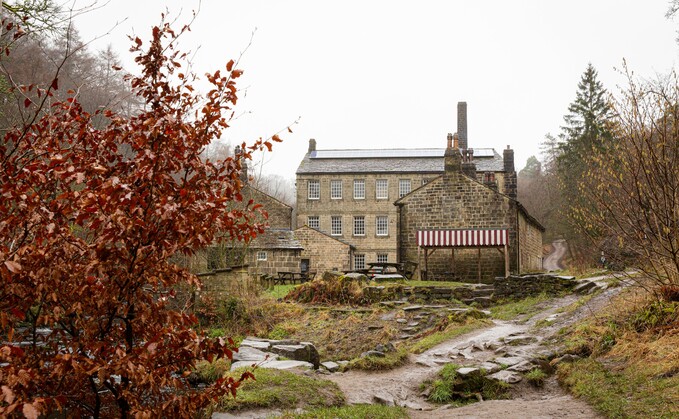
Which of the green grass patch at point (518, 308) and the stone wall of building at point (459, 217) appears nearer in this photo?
the green grass patch at point (518, 308)

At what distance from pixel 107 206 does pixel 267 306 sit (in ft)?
43.8

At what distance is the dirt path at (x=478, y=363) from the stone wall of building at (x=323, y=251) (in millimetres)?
21291

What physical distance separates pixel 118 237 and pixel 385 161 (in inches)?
1872

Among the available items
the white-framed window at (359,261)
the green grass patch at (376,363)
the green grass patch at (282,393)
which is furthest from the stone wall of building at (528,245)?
the green grass patch at (282,393)

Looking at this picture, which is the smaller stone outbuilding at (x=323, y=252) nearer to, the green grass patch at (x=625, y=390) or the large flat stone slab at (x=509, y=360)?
the large flat stone slab at (x=509, y=360)

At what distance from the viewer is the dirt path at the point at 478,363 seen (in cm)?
786

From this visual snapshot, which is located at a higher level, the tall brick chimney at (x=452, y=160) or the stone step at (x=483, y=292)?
the tall brick chimney at (x=452, y=160)

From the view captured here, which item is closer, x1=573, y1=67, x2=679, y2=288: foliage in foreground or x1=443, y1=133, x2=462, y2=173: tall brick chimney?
x1=573, y1=67, x2=679, y2=288: foliage in foreground

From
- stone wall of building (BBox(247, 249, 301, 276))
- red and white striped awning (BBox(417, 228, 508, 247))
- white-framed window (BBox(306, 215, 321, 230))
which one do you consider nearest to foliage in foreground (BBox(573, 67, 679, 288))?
red and white striped awning (BBox(417, 228, 508, 247))

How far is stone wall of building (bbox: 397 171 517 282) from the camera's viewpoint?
2652 cm

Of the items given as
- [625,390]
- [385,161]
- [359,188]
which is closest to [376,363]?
[625,390]

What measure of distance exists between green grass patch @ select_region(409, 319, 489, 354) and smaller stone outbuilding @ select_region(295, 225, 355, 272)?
21185mm

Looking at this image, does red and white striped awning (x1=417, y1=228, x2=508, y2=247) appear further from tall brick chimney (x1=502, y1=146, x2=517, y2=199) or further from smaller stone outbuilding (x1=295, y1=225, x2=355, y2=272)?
smaller stone outbuilding (x1=295, y1=225, x2=355, y2=272)

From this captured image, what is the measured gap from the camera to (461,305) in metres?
18.3
